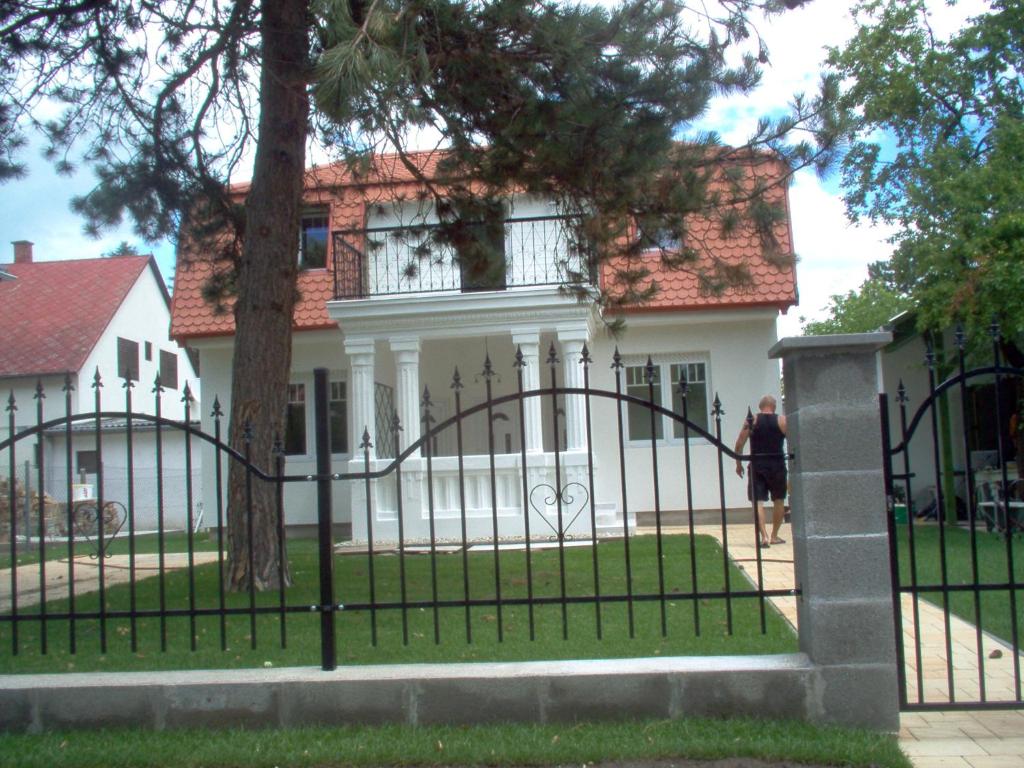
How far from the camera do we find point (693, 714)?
15.5 feet

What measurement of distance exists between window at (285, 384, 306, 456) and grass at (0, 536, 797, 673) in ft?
24.2

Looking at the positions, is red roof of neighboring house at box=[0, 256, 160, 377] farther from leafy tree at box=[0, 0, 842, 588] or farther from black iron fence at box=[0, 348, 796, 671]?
leafy tree at box=[0, 0, 842, 588]

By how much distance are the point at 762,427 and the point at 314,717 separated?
6.80 m

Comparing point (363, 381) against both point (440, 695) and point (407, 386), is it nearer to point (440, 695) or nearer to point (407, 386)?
point (407, 386)

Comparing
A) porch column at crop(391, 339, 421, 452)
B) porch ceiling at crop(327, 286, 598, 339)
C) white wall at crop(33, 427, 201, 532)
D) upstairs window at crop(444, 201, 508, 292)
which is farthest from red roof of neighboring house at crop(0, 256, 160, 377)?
upstairs window at crop(444, 201, 508, 292)

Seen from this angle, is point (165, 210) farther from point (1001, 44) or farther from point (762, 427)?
point (1001, 44)

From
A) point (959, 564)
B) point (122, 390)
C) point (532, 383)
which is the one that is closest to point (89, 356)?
point (122, 390)

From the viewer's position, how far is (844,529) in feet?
15.6

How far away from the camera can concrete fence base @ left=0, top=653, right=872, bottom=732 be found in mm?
4711

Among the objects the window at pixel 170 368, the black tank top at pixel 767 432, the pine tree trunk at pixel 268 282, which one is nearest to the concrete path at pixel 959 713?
the black tank top at pixel 767 432

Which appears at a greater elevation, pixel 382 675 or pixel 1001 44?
pixel 1001 44

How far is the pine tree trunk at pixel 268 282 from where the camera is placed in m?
8.82

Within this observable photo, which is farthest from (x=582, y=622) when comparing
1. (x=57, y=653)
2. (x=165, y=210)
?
(x=165, y=210)

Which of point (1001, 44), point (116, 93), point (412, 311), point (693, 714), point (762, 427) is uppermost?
point (1001, 44)
